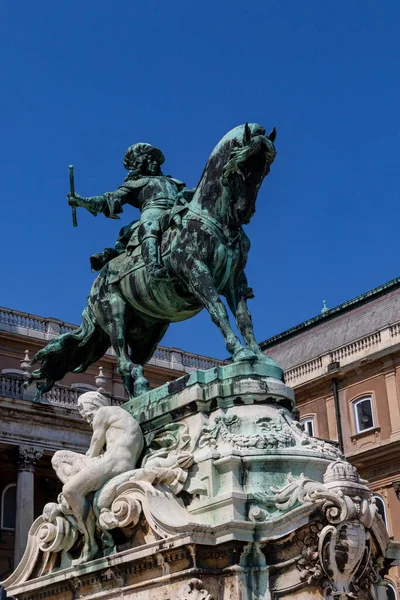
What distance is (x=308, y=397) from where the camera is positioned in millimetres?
42469

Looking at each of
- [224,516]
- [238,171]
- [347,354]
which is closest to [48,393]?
[347,354]

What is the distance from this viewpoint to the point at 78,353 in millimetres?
9883

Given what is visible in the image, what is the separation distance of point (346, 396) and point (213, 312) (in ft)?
109

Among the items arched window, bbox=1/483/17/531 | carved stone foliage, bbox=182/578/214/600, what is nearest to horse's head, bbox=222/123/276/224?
carved stone foliage, bbox=182/578/214/600

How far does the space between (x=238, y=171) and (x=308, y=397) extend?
34.9 metres

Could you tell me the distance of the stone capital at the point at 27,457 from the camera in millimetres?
33625

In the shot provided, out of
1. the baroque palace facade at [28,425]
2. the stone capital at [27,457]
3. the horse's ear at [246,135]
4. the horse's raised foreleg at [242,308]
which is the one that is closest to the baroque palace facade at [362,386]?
the baroque palace facade at [28,425]

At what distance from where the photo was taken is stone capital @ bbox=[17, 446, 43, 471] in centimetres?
3362

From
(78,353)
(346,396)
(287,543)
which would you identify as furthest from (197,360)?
(287,543)

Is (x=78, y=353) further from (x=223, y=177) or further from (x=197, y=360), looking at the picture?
(x=197, y=360)

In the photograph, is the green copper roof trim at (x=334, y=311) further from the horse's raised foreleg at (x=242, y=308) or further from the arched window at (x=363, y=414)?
the horse's raised foreleg at (x=242, y=308)

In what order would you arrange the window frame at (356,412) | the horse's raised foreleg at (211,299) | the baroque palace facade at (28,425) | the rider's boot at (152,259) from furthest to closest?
the window frame at (356,412)
the baroque palace facade at (28,425)
the rider's boot at (152,259)
the horse's raised foreleg at (211,299)

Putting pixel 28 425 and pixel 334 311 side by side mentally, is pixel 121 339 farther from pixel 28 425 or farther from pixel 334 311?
pixel 334 311

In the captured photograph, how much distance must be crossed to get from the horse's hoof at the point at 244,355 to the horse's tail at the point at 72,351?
6.85 ft
